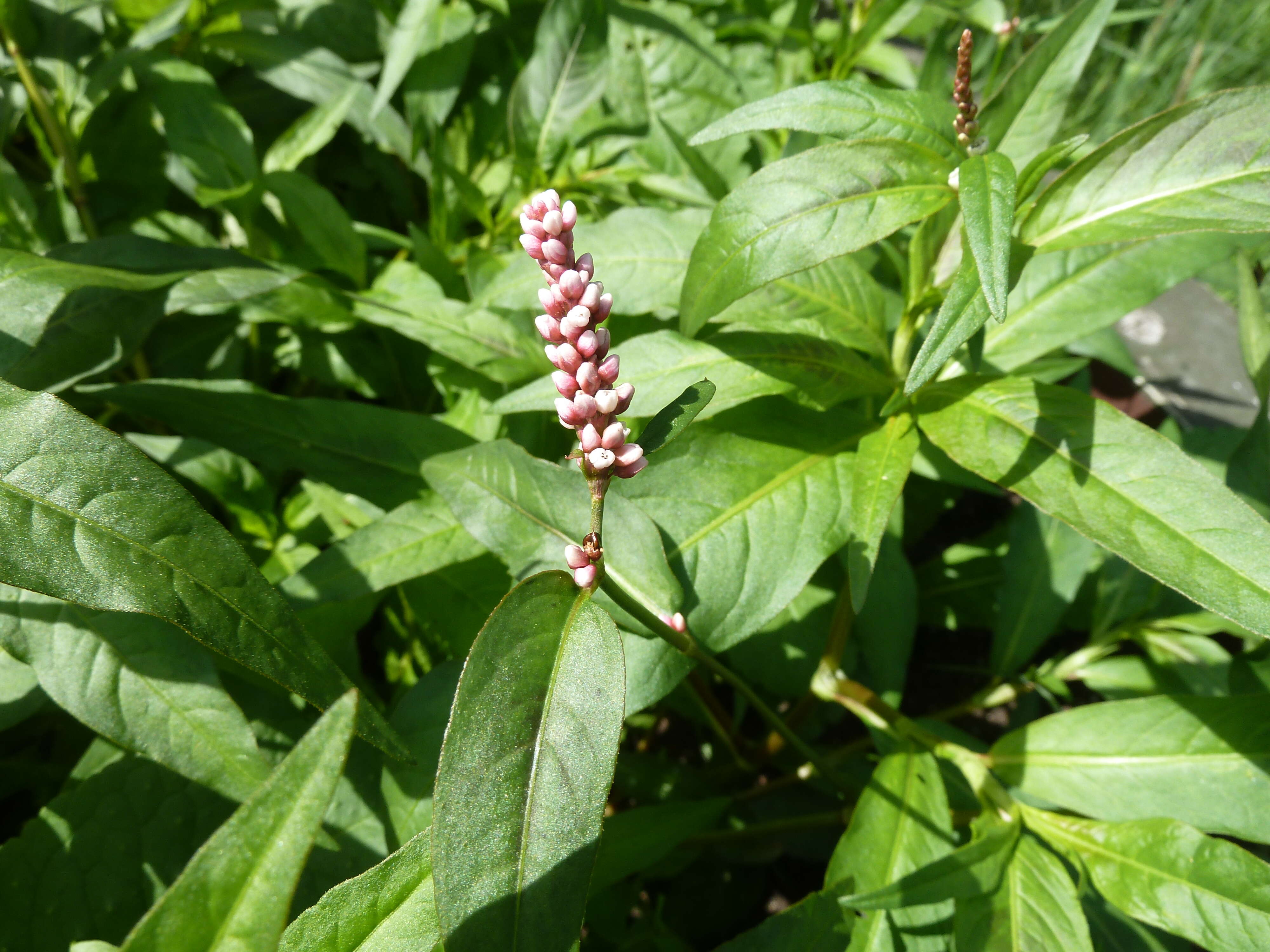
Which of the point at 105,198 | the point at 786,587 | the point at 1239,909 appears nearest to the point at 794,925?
the point at 786,587

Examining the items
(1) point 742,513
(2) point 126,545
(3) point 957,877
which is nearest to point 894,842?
(3) point 957,877

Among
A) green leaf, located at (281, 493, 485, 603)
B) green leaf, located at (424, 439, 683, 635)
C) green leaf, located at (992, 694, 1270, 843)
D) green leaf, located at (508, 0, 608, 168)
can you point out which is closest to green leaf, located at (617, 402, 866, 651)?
green leaf, located at (424, 439, 683, 635)

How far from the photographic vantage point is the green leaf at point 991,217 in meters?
0.86

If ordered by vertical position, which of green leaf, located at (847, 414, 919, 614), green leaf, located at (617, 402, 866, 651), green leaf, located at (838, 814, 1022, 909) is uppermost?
green leaf, located at (847, 414, 919, 614)

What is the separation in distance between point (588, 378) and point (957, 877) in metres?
0.87

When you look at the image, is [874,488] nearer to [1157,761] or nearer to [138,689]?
[1157,761]

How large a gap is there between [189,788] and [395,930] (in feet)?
2.10

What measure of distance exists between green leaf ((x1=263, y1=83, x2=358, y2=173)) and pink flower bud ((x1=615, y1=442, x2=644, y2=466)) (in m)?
1.44

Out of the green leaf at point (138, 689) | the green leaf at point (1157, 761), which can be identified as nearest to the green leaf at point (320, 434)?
the green leaf at point (138, 689)

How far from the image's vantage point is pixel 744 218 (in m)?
1.04

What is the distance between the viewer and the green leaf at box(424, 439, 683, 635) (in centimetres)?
95

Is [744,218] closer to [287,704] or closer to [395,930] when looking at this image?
[395,930]

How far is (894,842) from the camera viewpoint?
1262 mm

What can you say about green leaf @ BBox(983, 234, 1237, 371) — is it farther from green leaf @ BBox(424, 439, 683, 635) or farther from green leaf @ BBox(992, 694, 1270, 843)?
green leaf @ BBox(424, 439, 683, 635)
